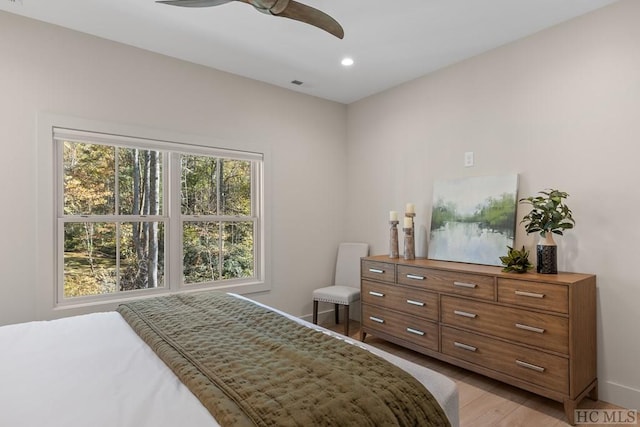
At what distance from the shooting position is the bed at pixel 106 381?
103 centimetres

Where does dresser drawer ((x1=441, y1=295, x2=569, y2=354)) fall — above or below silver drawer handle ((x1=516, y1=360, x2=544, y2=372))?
above

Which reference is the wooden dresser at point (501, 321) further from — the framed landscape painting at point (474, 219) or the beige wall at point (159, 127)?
the beige wall at point (159, 127)

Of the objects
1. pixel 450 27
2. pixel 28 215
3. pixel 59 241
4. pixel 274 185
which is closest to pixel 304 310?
pixel 274 185

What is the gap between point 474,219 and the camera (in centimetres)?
301

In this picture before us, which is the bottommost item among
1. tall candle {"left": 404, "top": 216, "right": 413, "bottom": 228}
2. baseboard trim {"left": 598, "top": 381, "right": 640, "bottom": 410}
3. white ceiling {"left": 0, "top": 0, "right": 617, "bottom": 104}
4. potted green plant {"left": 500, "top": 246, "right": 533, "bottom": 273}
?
baseboard trim {"left": 598, "top": 381, "right": 640, "bottom": 410}

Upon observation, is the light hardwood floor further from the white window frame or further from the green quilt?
the white window frame

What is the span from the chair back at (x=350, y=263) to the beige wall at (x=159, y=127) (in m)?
0.14

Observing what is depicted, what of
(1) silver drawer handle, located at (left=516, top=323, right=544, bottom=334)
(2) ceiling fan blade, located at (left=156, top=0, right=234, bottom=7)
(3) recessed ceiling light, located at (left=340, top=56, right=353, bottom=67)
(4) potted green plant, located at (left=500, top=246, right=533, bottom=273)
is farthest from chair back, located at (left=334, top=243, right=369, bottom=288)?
(2) ceiling fan blade, located at (left=156, top=0, right=234, bottom=7)

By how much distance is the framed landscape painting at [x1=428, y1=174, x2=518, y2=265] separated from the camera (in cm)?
282

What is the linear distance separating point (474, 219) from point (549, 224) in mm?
673

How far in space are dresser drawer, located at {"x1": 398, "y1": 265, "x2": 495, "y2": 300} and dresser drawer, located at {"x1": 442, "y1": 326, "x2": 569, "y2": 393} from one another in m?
0.31

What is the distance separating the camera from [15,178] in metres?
2.46

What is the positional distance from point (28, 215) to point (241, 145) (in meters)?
1.77

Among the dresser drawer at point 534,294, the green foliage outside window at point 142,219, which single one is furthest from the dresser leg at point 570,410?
the green foliage outside window at point 142,219
